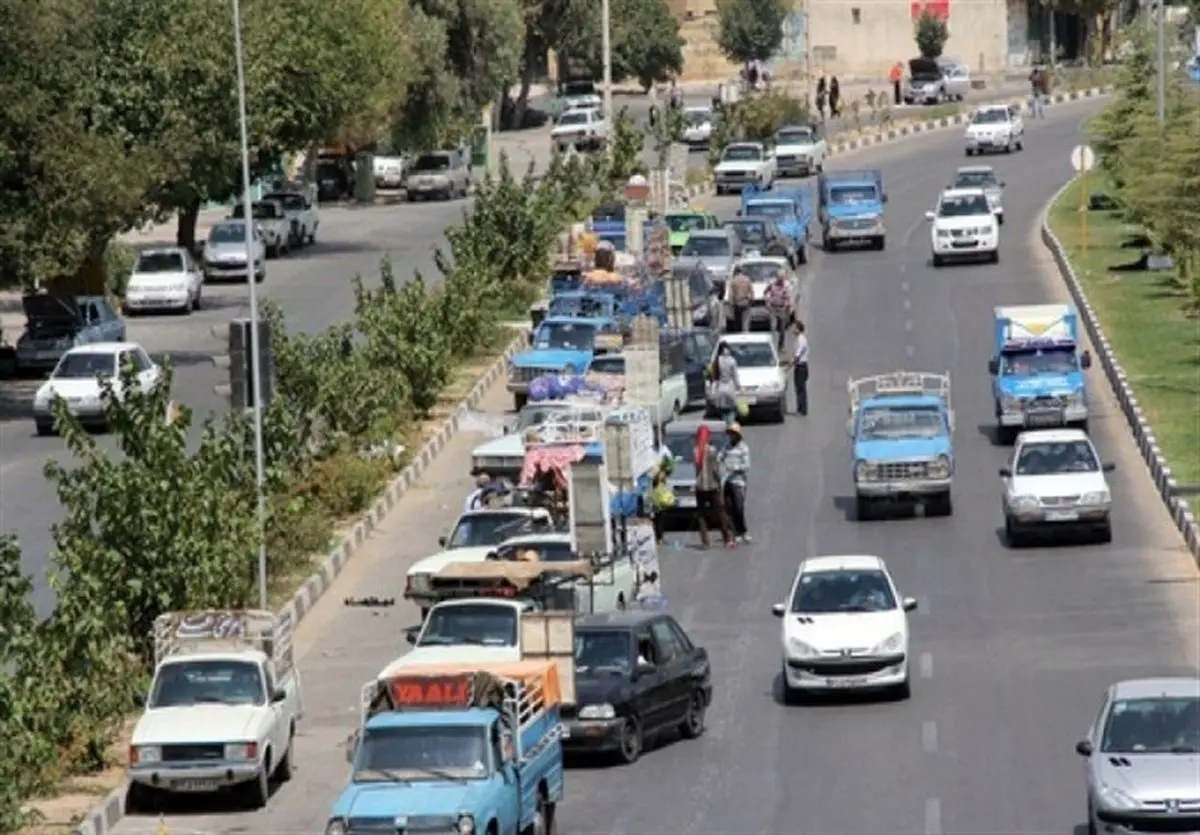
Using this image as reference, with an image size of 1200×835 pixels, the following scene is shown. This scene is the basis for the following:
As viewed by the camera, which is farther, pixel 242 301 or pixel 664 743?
pixel 242 301

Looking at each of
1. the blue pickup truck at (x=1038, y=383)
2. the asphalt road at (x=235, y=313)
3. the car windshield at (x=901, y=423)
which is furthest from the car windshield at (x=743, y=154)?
the car windshield at (x=901, y=423)

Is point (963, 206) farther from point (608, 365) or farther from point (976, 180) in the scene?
point (608, 365)

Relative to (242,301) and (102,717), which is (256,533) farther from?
(242,301)

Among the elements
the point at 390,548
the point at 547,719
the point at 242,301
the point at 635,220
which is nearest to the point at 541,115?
the point at 242,301

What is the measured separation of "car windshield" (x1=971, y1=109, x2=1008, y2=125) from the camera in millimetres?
95438

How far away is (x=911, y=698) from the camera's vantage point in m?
33.2

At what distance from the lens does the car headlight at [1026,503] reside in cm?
4131

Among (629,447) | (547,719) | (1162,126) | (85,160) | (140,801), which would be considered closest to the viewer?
(547,719)

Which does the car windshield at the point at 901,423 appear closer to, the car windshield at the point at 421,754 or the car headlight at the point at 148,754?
the car headlight at the point at 148,754

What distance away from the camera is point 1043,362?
49.9 m

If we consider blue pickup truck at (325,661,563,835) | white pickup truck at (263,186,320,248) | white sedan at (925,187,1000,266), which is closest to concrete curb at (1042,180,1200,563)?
white sedan at (925,187,1000,266)

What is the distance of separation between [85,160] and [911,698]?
93.9 ft

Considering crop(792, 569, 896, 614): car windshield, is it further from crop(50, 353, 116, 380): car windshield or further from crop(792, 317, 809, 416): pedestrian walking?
crop(50, 353, 116, 380): car windshield

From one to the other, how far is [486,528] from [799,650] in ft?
25.9
